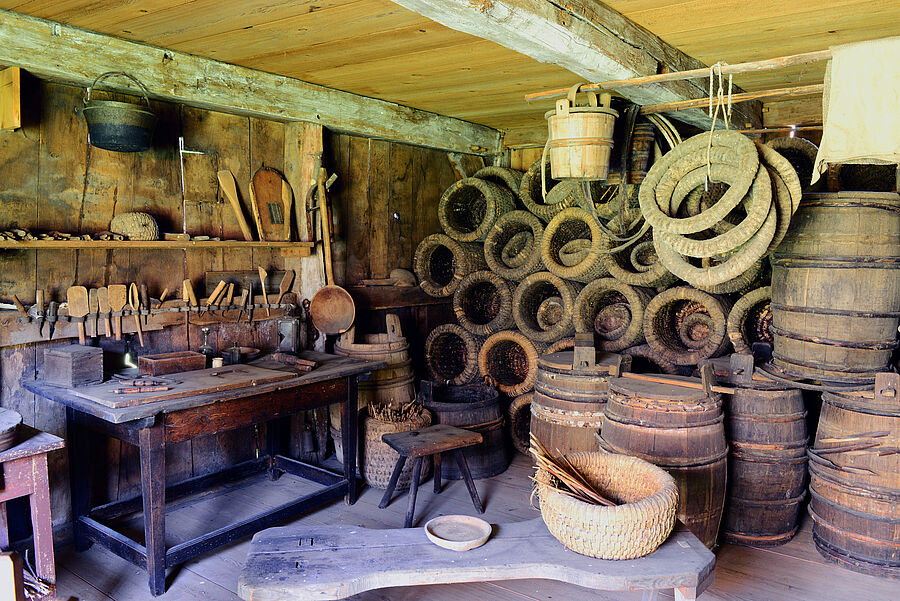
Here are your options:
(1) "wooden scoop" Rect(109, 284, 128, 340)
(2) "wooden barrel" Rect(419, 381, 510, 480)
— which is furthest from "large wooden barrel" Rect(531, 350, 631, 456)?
(1) "wooden scoop" Rect(109, 284, 128, 340)

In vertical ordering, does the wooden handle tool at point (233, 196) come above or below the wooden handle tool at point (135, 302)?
above

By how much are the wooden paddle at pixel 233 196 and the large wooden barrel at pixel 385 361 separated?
3.40 feet

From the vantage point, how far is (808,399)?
4.50m

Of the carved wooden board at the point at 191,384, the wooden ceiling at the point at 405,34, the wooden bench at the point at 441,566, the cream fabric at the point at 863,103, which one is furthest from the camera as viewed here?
the carved wooden board at the point at 191,384

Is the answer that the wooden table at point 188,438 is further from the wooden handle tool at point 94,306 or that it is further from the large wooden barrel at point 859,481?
the large wooden barrel at point 859,481

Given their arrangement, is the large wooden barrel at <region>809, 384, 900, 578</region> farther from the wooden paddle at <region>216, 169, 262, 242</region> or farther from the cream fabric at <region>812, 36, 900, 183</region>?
the wooden paddle at <region>216, 169, 262, 242</region>

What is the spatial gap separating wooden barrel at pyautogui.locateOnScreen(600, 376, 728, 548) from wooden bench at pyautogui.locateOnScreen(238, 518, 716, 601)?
0.77 metres

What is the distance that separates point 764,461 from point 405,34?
2988 millimetres

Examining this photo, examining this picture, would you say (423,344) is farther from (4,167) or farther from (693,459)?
(4,167)

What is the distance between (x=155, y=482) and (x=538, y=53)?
2.63 m

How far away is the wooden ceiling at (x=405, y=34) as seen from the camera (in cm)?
293

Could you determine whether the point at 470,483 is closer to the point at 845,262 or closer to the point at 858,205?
the point at 845,262

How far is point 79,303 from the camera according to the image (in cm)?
354

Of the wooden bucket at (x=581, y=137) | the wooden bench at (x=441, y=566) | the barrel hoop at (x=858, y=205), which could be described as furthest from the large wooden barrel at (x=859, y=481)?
the wooden bucket at (x=581, y=137)
